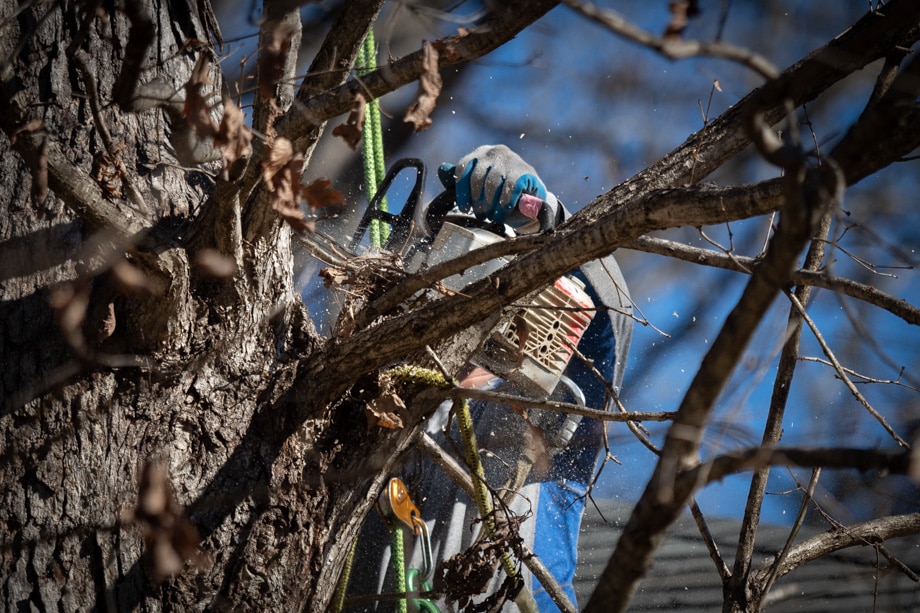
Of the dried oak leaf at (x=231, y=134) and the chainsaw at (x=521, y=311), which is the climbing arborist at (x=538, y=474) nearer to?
the chainsaw at (x=521, y=311)

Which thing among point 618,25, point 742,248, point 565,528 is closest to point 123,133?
point 618,25

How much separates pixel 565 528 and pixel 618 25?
2277 millimetres

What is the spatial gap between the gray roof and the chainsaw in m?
1.73

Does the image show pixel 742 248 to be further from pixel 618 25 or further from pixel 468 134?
pixel 618 25

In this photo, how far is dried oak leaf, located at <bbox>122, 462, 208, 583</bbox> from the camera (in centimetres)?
105

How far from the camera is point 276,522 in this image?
122 centimetres

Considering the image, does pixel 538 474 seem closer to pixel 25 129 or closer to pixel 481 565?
pixel 481 565

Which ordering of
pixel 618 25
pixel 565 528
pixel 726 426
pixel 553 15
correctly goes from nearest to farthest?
pixel 618 25
pixel 726 426
pixel 565 528
pixel 553 15

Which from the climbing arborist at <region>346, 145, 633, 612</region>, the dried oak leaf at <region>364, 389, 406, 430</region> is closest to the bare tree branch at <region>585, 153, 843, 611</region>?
the dried oak leaf at <region>364, 389, 406, 430</region>

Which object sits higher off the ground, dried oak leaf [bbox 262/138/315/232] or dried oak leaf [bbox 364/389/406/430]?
dried oak leaf [bbox 262/138/315/232]

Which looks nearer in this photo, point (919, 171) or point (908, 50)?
point (908, 50)

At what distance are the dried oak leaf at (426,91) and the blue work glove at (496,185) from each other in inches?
38.8

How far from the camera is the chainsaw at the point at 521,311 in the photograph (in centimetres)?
175

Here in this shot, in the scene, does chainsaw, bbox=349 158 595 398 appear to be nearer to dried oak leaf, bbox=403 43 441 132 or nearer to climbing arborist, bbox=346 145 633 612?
climbing arborist, bbox=346 145 633 612
